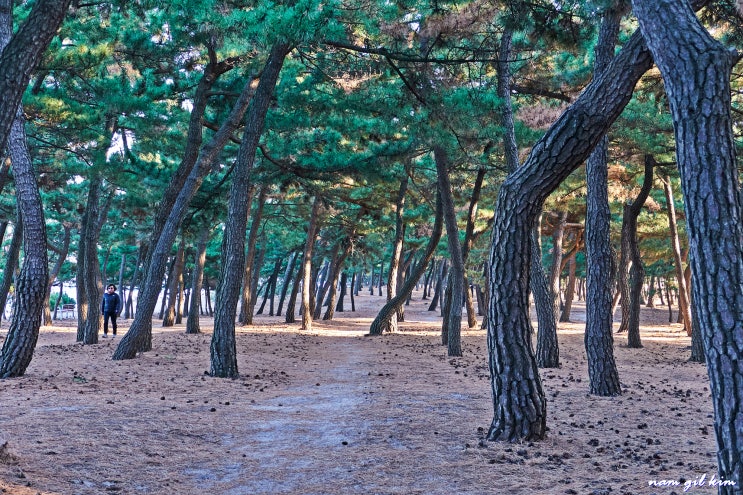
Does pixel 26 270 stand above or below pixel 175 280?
below

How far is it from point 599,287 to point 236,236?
5688mm

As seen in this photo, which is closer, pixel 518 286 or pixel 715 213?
pixel 715 213

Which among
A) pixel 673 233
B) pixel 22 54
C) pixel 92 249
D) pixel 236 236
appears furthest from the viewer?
pixel 673 233

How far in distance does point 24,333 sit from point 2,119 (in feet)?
18.1

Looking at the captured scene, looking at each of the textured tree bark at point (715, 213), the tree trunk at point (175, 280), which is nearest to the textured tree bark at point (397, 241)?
the tree trunk at point (175, 280)

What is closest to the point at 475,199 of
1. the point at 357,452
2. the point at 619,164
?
the point at 619,164

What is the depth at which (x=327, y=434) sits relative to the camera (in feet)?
21.7

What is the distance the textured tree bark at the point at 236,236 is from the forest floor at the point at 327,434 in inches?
17.5

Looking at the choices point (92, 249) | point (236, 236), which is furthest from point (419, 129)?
point (92, 249)

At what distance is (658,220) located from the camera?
23875mm

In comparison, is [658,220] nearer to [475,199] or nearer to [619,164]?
[619,164]

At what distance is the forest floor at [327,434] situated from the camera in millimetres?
4816

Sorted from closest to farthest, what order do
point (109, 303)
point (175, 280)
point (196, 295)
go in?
point (109, 303) < point (196, 295) < point (175, 280)

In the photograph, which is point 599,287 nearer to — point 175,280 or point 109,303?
point 109,303
